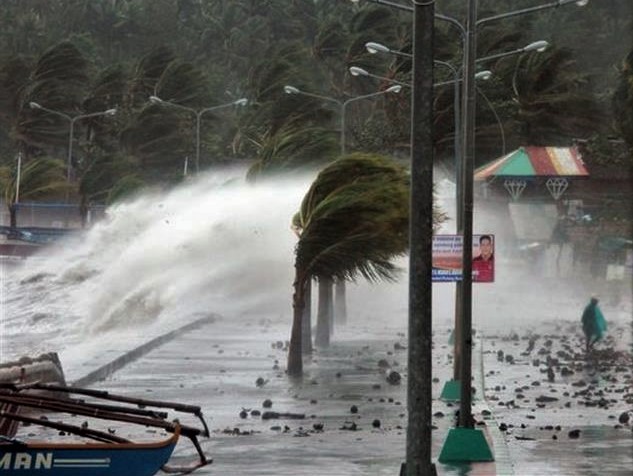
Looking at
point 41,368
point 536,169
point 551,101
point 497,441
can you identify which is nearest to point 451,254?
point 497,441

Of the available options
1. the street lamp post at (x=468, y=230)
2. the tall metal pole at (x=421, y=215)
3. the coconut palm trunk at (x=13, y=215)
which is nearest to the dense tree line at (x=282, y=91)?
the coconut palm trunk at (x=13, y=215)

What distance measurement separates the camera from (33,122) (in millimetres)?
157125

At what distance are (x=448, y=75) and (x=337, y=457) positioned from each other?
80.9 metres

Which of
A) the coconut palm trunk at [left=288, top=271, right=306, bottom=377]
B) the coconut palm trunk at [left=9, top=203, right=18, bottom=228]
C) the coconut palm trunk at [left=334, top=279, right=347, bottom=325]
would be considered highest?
the coconut palm trunk at [left=9, top=203, right=18, bottom=228]

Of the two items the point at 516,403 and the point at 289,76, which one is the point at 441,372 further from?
the point at 289,76

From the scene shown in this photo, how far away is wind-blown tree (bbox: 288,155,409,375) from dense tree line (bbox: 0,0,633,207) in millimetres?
54565

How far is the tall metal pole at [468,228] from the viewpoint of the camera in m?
22.1

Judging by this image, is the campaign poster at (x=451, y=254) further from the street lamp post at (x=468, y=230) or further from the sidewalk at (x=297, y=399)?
the sidewalk at (x=297, y=399)

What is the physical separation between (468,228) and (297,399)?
9366mm

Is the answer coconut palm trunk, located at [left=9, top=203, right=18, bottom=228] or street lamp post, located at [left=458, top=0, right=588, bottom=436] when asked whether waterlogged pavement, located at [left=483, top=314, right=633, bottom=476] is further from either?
coconut palm trunk, located at [left=9, top=203, right=18, bottom=228]

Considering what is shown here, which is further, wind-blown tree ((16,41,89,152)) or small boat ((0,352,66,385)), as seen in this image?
wind-blown tree ((16,41,89,152))

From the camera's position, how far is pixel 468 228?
2302 cm

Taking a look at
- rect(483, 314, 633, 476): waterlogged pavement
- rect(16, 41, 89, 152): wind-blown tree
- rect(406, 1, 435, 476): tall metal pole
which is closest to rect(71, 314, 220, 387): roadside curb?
rect(483, 314, 633, 476): waterlogged pavement

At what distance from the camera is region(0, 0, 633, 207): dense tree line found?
4564 inches
